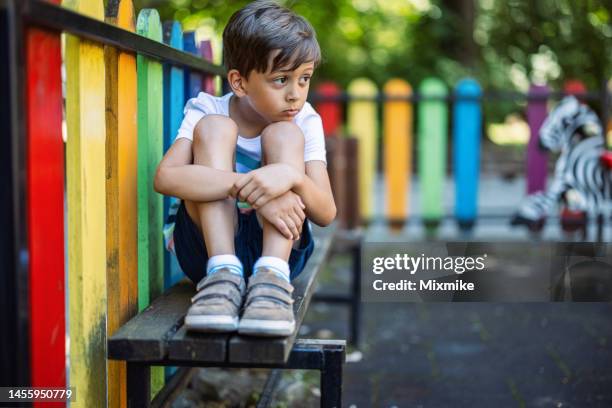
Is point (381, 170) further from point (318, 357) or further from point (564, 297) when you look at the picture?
point (318, 357)

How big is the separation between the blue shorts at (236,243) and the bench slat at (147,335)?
199 mm

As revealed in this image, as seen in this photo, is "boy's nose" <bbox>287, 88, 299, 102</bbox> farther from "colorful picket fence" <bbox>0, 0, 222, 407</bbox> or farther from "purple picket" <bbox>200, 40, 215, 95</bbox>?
"purple picket" <bbox>200, 40, 215, 95</bbox>

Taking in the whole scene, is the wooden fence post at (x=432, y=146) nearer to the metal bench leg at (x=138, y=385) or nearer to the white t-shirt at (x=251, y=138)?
the white t-shirt at (x=251, y=138)

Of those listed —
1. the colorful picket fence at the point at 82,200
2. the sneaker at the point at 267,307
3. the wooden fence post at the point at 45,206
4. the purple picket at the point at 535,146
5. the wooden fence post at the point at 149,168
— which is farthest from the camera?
the purple picket at the point at 535,146

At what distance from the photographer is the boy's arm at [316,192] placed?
2.23m

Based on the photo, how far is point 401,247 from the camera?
721 centimetres

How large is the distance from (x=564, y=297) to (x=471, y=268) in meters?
1.75

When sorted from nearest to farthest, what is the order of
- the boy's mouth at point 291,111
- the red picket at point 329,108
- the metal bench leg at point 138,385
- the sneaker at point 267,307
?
the sneaker at point 267,307 < the metal bench leg at point 138,385 < the boy's mouth at point 291,111 < the red picket at point 329,108

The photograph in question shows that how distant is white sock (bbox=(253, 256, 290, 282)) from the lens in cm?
215

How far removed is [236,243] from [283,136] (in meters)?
0.36

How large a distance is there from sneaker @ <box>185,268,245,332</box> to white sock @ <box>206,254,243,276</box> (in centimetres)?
4

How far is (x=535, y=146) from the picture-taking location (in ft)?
22.7

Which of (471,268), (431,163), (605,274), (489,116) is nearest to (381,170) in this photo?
(489,116)

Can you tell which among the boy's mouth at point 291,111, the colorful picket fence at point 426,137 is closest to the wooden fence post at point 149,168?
the boy's mouth at point 291,111
